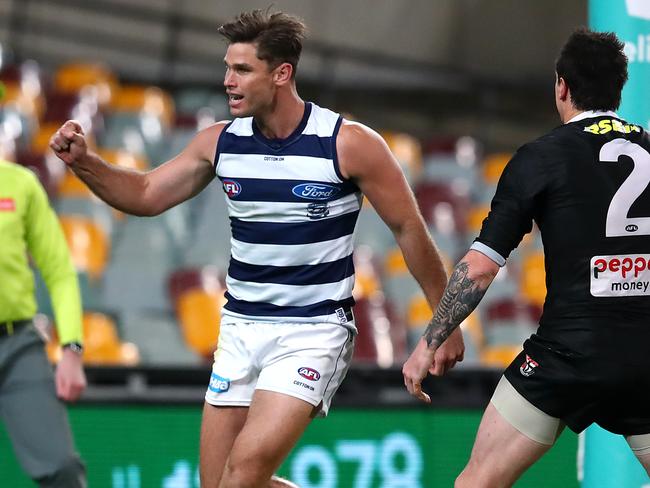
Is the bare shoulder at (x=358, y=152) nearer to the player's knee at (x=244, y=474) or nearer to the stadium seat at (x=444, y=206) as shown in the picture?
the player's knee at (x=244, y=474)

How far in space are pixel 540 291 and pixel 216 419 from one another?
5.32m

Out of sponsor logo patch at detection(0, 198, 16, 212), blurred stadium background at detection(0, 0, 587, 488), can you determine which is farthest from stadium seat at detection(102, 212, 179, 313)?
sponsor logo patch at detection(0, 198, 16, 212)

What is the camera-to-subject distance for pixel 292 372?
4.44 meters

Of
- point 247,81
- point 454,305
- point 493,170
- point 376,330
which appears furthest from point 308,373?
point 493,170

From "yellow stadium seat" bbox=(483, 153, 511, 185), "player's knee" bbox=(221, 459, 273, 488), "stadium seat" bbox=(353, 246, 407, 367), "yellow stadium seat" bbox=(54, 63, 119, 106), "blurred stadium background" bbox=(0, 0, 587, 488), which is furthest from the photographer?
"yellow stadium seat" bbox=(54, 63, 119, 106)

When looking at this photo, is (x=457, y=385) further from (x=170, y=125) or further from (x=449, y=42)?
(x=449, y=42)

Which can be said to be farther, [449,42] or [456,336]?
[449,42]

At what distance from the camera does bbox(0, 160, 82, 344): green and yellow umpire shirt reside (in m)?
5.36

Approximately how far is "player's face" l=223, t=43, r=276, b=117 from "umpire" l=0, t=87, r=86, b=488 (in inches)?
53.2

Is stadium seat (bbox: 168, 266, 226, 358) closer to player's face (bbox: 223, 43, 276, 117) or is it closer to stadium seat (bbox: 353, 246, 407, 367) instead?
stadium seat (bbox: 353, 246, 407, 367)

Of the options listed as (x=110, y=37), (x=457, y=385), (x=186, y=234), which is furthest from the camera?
(x=110, y=37)

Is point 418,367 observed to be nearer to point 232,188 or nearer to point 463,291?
point 463,291

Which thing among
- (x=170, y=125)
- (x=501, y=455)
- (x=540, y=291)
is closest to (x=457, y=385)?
(x=501, y=455)

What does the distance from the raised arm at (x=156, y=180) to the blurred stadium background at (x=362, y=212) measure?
5.83 feet
